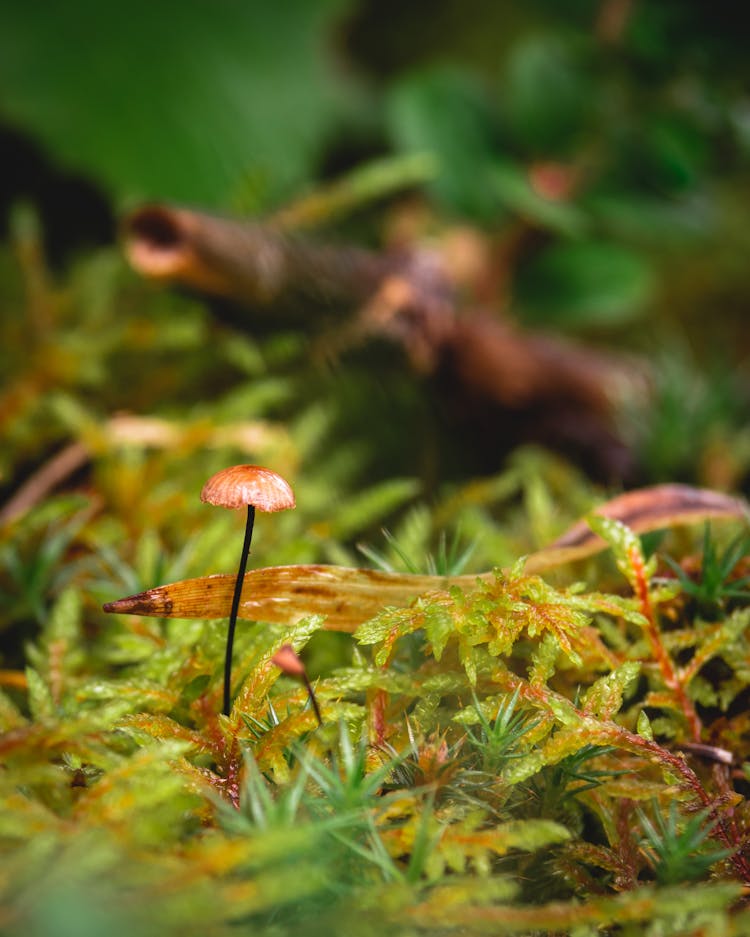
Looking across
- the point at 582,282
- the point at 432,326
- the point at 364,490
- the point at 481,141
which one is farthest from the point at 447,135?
the point at 364,490

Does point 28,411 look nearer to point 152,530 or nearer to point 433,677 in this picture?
point 152,530

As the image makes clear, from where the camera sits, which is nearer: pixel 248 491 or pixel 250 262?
pixel 248 491

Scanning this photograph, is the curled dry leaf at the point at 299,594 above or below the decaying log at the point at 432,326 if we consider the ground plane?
below

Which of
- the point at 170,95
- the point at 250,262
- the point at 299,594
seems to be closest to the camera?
the point at 299,594

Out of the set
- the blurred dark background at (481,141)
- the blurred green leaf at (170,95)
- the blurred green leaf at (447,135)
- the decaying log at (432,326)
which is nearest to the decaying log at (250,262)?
the decaying log at (432,326)

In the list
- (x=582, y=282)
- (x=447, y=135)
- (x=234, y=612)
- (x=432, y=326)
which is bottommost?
(x=234, y=612)

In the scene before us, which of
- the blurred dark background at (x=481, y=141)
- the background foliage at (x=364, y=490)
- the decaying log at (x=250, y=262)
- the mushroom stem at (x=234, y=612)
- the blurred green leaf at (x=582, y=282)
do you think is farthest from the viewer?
the blurred green leaf at (x=582, y=282)

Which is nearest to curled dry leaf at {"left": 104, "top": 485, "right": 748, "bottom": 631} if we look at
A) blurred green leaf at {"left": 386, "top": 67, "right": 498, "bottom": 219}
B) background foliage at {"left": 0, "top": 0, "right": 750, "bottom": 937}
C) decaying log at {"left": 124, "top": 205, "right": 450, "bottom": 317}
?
background foliage at {"left": 0, "top": 0, "right": 750, "bottom": 937}

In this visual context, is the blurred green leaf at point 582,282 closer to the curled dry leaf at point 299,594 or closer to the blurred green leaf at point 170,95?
the blurred green leaf at point 170,95

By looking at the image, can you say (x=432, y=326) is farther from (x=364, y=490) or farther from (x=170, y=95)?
(x=170, y=95)
